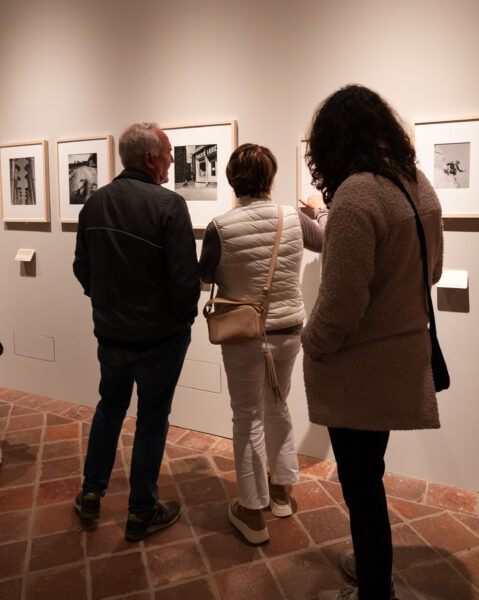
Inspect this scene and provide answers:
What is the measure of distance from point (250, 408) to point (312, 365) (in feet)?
2.94

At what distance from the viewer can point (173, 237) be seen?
93.4 inches

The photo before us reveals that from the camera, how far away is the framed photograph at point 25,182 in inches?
174

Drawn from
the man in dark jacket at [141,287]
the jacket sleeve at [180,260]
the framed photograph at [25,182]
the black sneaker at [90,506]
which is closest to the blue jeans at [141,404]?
the man in dark jacket at [141,287]

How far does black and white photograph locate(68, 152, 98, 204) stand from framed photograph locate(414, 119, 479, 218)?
244 cm

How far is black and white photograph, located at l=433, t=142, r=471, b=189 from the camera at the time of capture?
2881 millimetres

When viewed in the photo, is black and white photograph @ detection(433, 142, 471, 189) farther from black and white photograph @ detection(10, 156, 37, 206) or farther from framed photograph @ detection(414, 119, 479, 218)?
black and white photograph @ detection(10, 156, 37, 206)

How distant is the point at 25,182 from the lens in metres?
4.54

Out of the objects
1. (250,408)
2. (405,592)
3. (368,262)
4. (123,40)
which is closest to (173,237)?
(250,408)

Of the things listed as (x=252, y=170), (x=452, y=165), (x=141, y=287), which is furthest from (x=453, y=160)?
(x=141, y=287)

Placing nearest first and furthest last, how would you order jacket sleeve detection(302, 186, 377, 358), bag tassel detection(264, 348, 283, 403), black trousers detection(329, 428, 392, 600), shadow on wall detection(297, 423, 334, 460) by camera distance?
1. jacket sleeve detection(302, 186, 377, 358)
2. black trousers detection(329, 428, 392, 600)
3. bag tassel detection(264, 348, 283, 403)
4. shadow on wall detection(297, 423, 334, 460)

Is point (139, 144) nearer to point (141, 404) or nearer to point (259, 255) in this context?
point (259, 255)

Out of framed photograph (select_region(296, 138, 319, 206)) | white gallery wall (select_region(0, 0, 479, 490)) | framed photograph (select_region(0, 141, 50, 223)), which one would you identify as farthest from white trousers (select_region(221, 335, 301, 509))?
framed photograph (select_region(0, 141, 50, 223))

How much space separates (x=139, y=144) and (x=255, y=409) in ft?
4.50

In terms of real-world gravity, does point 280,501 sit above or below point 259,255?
below
